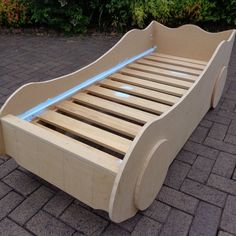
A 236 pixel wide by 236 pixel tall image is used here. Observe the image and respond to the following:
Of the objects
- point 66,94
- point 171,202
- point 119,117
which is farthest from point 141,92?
point 171,202

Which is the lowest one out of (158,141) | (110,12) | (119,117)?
(119,117)

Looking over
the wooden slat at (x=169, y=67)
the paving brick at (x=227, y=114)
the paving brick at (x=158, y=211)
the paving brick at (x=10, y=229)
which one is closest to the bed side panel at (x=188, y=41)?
the wooden slat at (x=169, y=67)

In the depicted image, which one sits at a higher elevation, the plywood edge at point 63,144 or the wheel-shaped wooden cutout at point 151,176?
the plywood edge at point 63,144

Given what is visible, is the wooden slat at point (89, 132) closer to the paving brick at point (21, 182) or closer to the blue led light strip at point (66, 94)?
the blue led light strip at point (66, 94)

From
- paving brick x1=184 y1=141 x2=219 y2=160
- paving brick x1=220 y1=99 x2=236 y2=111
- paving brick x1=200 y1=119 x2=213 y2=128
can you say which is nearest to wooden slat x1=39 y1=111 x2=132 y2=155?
paving brick x1=184 y1=141 x2=219 y2=160

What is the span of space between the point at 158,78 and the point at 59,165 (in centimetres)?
138

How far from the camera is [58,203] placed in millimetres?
1689

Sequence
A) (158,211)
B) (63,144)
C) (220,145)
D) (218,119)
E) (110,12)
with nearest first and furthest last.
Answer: (63,144) → (158,211) → (220,145) → (218,119) → (110,12)

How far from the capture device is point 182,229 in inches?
61.5

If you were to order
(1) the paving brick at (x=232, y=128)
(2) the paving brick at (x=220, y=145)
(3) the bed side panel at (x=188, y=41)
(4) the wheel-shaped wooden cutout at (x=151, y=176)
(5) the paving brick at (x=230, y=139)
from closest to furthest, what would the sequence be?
1. (4) the wheel-shaped wooden cutout at (x=151, y=176)
2. (2) the paving brick at (x=220, y=145)
3. (5) the paving brick at (x=230, y=139)
4. (1) the paving brick at (x=232, y=128)
5. (3) the bed side panel at (x=188, y=41)

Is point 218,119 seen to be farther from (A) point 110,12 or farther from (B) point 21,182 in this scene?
(A) point 110,12

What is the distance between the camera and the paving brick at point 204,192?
1749 mm

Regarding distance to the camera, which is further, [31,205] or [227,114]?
[227,114]

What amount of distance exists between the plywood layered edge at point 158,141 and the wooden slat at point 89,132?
0.21 m
